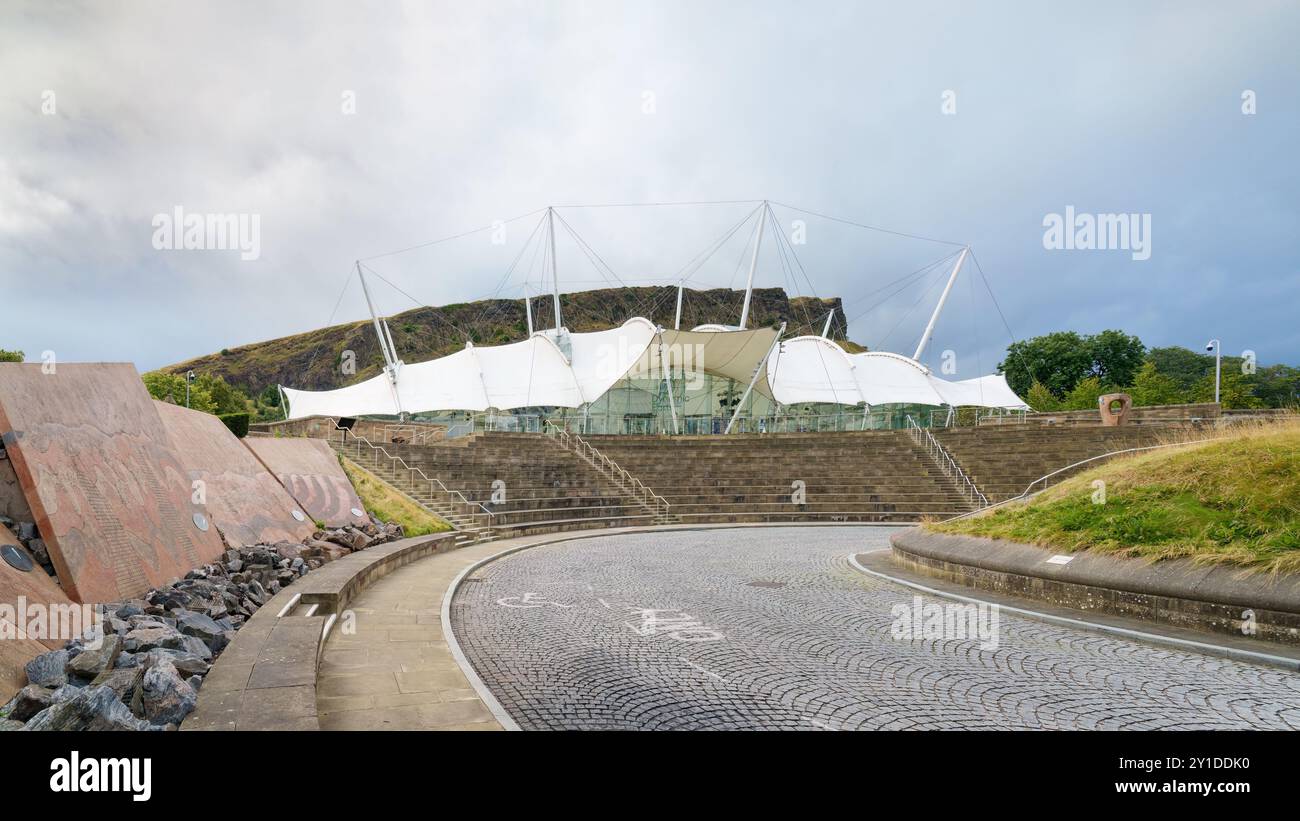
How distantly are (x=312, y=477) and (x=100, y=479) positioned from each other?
626 cm

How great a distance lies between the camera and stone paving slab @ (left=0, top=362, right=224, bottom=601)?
17.3 ft

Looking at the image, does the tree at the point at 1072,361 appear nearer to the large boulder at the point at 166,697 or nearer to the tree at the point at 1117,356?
the tree at the point at 1117,356

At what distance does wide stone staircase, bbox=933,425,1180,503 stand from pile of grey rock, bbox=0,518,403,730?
79.9 feet

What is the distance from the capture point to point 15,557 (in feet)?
15.7

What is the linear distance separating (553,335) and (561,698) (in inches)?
1897

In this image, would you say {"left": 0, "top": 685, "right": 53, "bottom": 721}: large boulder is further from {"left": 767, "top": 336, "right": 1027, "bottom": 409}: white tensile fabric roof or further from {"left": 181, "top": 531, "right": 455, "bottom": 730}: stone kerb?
{"left": 767, "top": 336, "right": 1027, "bottom": 409}: white tensile fabric roof

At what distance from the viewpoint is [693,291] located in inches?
7111

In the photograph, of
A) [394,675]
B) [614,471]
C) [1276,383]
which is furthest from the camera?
[1276,383]

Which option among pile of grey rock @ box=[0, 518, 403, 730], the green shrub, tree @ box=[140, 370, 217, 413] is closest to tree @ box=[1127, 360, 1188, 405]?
the green shrub

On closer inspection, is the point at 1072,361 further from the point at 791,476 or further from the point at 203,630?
the point at 203,630

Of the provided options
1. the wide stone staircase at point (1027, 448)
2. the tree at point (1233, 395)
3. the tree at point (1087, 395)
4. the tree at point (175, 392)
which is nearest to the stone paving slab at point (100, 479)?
the wide stone staircase at point (1027, 448)

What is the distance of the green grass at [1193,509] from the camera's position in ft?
22.4

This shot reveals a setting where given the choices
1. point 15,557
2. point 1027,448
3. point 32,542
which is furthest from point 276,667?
point 1027,448
